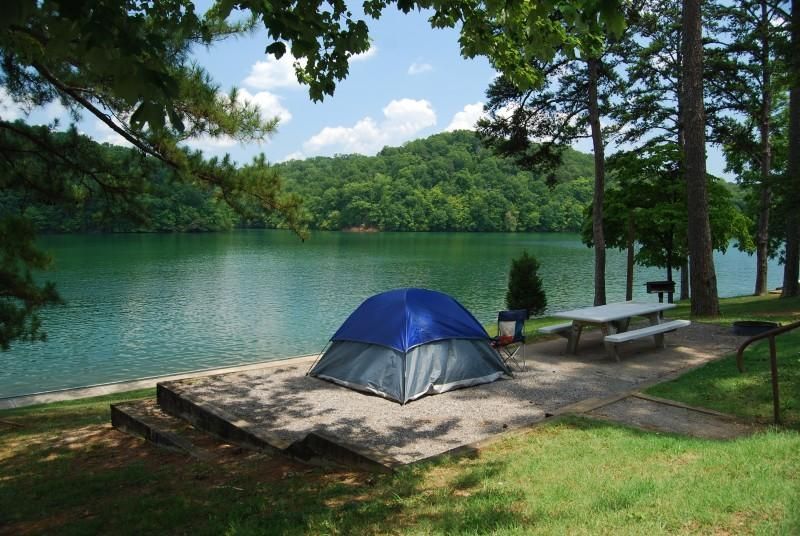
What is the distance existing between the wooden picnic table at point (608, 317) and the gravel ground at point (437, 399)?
329mm

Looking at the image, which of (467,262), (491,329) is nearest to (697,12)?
(491,329)

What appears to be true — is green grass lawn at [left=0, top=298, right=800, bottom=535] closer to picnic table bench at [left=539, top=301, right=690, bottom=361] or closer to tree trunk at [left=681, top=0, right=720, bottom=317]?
picnic table bench at [left=539, top=301, right=690, bottom=361]

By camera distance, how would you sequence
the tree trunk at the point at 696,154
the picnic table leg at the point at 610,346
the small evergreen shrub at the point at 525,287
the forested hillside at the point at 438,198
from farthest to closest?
the forested hillside at the point at 438,198 < the small evergreen shrub at the point at 525,287 < the tree trunk at the point at 696,154 < the picnic table leg at the point at 610,346

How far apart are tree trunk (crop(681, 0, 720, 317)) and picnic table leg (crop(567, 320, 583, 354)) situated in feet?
14.9

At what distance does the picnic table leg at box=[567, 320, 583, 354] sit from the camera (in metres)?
10.5

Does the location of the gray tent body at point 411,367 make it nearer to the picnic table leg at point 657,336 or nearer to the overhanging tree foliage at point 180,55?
the overhanging tree foliage at point 180,55

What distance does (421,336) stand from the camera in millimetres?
8430

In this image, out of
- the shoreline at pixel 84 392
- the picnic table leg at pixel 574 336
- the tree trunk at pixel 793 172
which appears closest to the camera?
the picnic table leg at pixel 574 336

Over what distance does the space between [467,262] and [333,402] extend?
40.4 meters

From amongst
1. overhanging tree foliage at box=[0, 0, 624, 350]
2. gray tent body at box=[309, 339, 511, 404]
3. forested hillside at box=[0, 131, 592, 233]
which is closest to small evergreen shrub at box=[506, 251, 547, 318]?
gray tent body at box=[309, 339, 511, 404]

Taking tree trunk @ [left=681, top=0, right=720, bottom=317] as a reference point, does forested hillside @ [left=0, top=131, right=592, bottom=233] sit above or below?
above

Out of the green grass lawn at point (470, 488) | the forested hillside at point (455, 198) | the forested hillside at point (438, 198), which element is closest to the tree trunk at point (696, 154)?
the green grass lawn at point (470, 488)

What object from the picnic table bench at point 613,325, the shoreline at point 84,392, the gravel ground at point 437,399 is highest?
the picnic table bench at point 613,325

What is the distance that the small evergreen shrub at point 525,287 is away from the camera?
61.4 ft
